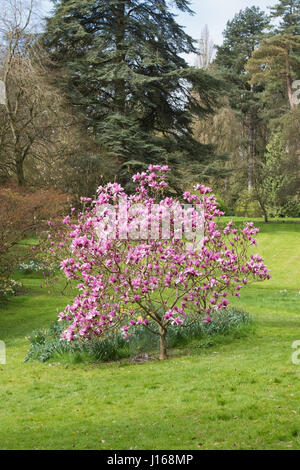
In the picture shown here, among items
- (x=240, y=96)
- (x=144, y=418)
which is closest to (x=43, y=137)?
(x=144, y=418)

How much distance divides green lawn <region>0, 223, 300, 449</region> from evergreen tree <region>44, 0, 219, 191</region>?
44.1 feet

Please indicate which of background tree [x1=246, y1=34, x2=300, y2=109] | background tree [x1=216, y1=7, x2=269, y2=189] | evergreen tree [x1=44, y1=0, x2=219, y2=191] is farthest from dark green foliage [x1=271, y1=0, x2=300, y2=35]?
evergreen tree [x1=44, y1=0, x2=219, y2=191]

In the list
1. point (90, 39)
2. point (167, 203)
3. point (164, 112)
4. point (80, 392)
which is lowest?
point (80, 392)

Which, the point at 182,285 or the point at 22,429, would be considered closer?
the point at 22,429

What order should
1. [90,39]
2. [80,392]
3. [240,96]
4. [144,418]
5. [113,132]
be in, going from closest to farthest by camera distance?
[144,418] < [80,392] < [113,132] < [90,39] < [240,96]

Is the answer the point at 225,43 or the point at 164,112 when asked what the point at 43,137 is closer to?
the point at 164,112

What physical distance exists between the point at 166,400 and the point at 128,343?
223 cm

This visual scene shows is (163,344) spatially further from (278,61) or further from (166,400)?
(278,61)

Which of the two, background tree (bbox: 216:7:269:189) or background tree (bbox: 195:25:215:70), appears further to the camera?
background tree (bbox: 195:25:215:70)

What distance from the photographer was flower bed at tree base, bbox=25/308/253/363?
6812 millimetres

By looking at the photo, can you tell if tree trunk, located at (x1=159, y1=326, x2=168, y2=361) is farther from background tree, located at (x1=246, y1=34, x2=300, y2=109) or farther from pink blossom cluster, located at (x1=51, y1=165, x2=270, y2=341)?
background tree, located at (x1=246, y1=34, x2=300, y2=109)

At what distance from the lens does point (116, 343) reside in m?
7.00

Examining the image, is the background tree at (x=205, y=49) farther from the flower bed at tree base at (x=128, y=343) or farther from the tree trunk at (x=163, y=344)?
the tree trunk at (x=163, y=344)

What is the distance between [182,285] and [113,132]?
14212 millimetres
